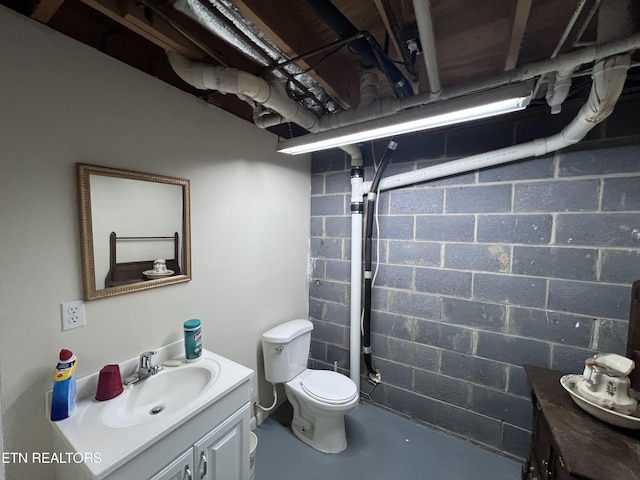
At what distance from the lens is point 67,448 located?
917 mm

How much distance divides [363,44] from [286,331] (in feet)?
6.10

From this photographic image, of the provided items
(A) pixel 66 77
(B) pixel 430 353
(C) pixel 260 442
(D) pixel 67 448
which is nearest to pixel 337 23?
(A) pixel 66 77

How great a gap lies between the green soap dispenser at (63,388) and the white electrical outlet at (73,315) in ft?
0.34

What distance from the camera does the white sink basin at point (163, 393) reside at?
44.3 inches

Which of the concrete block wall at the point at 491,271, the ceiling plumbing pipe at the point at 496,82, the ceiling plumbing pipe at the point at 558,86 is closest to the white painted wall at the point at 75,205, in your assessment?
the ceiling plumbing pipe at the point at 496,82

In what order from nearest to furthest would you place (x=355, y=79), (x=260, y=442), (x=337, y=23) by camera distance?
(x=337, y=23), (x=355, y=79), (x=260, y=442)

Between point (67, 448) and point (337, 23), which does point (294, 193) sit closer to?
point (337, 23)

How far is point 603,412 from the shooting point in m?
1.10

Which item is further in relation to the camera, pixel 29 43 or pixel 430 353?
pixel 430 353

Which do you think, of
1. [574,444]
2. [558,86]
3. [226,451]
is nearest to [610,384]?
[574,444]

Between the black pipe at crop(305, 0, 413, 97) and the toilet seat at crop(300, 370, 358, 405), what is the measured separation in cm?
192

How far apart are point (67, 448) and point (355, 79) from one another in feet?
7.05

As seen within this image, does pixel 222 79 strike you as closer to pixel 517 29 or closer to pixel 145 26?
pixel 145 26

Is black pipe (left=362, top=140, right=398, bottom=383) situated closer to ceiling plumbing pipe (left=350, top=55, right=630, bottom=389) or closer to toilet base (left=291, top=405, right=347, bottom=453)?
ceiling plumbing pipe (left=350, top=55, right=630, bottom=389)
